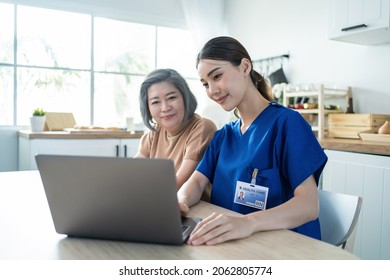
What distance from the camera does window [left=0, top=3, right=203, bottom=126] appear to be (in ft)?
11.7

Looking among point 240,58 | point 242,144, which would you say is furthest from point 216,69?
point 242,144

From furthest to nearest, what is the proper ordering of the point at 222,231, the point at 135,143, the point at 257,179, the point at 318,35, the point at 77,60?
the point at 77,60, the point at 135,143, the point at 318,35, the point at 257,179, the point at 222,231

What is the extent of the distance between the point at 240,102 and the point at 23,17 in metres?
3.10

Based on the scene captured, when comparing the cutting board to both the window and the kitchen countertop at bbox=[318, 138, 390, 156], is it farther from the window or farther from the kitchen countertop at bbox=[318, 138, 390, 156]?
the kitchen countertop at bbox=[318, 138, 390, 156]

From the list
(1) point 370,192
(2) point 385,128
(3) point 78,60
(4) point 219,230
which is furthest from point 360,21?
(3) point 78,60

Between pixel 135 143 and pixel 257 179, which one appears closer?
pixel 257 179

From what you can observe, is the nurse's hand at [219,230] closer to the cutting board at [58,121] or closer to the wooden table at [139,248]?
the wooden table at [139,248]

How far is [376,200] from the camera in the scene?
2123 millimetres

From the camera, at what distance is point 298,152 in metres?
1.08

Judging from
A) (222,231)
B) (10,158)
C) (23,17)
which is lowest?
(10,158)

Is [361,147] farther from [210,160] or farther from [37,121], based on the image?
[37,121]

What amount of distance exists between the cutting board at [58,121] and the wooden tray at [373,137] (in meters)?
2.60

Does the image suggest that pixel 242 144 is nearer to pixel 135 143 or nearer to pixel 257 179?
pixel 257 179

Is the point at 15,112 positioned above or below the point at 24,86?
below
